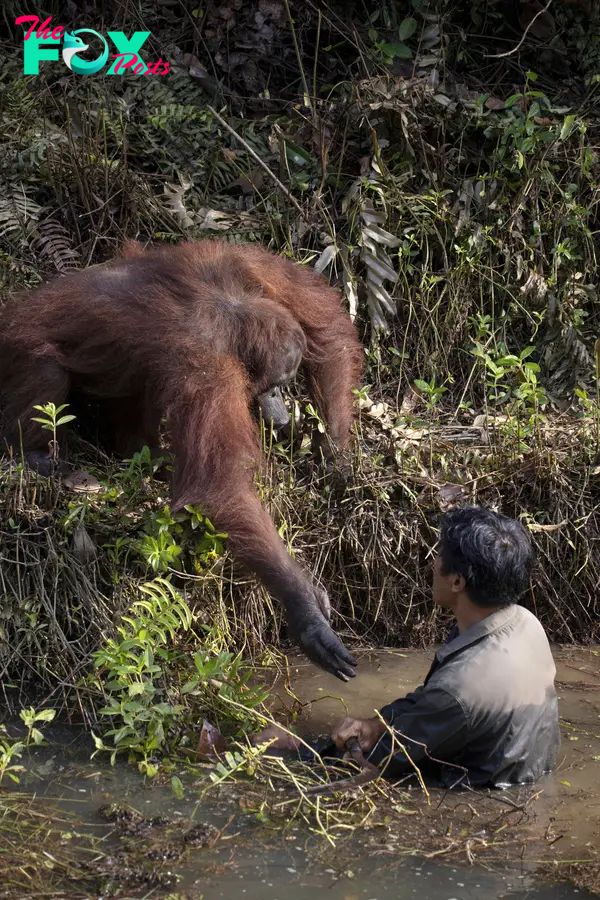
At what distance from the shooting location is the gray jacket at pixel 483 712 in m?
3.22

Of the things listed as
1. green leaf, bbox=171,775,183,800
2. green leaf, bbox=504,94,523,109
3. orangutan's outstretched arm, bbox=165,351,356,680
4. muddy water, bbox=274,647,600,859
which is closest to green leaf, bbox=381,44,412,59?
green leaf, bbox=504,94,523,109

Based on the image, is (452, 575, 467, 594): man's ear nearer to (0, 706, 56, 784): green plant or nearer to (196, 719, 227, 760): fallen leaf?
(196, 719, 227, 760): fallen leaf

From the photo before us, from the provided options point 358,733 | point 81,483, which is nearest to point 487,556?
point 358,733

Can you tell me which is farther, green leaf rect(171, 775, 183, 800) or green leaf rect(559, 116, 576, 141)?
green leaf rect(559, 116, 576, 141)

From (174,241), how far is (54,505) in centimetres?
219

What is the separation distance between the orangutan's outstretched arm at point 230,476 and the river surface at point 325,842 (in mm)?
395

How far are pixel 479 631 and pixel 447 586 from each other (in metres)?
0.16

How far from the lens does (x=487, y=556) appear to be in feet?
10.9

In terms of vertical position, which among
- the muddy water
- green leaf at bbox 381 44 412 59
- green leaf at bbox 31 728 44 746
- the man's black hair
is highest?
green leaf at bbox 381 44 412 59

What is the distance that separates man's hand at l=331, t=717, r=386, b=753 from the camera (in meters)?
3.34

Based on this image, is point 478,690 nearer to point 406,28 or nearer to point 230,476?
point 230,476

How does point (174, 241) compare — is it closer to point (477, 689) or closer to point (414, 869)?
point (477, 689)

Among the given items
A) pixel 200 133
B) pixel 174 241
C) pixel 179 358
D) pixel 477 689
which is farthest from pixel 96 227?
pixel 477 689

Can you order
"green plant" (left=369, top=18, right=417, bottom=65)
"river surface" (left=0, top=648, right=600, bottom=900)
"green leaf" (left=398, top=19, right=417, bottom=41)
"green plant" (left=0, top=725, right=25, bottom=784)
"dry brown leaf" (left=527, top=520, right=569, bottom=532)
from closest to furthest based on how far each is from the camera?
1. "river surface" (left=0, top=648, right=600, bottom=900)
2. "green plant" (left=0, top=725, right=25, bottom=784)
3. "dry brown leaf" (left=527, top=520, right=569, bottom=532)
4. "green plant" (left=369, top=18, right=417, bottom=65)
5. "green leaf" (left=398, top=19, right=417, bottom=41)
